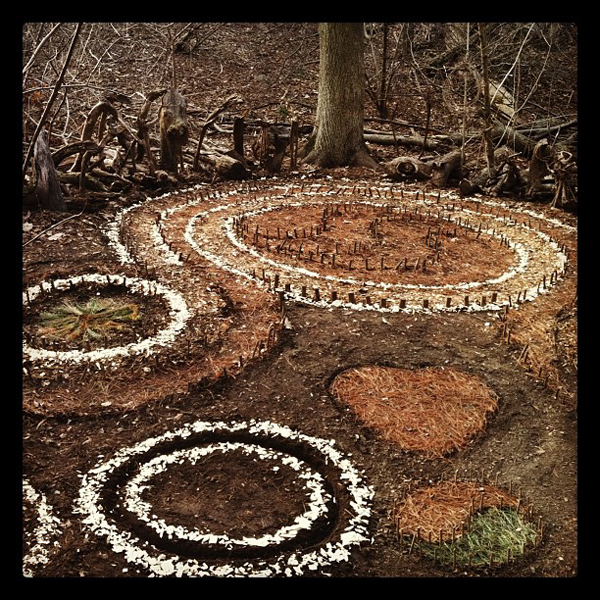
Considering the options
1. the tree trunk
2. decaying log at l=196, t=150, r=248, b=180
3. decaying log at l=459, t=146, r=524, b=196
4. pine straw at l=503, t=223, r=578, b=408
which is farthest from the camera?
the tree trunk

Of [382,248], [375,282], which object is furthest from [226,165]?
[375,282]

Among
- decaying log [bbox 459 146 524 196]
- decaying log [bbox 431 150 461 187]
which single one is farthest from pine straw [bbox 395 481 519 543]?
decaying log [bbox 431 150 461 187]

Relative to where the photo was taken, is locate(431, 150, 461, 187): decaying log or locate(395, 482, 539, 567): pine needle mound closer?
locate(395, 482, 539, 567): pine needle mound

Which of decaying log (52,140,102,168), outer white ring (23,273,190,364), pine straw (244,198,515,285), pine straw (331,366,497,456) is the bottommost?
pine straw (331,366,497,456)

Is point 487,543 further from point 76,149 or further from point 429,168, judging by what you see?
point 429,168

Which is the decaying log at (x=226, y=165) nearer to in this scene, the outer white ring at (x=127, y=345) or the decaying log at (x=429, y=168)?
the decaying log at (x=429, y=168)

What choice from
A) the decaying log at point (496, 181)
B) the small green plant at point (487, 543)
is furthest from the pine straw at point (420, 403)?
→ the decaying log at point (496, 181)

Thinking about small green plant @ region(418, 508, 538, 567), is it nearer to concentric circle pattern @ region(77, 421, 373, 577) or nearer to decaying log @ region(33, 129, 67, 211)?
concentric circle pattern @ region(77, 421, 373, 577)

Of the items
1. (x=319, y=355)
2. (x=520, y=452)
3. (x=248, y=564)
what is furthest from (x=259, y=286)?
(x=248, y=564)
